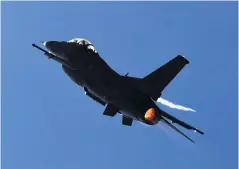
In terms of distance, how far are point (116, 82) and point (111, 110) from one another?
2122 millimetres

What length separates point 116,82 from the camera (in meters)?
30.6

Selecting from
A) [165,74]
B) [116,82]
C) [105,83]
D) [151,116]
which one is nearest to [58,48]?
[105,83]

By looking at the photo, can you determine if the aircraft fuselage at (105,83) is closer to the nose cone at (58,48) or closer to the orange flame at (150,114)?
the orange flame at (150,114)

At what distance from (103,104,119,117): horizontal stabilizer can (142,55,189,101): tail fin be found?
9.36ft

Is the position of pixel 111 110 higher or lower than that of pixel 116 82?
lower

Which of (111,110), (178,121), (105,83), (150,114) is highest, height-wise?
(105,83)

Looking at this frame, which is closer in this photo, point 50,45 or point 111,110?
point 111,110

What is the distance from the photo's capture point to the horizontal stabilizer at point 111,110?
31166mm

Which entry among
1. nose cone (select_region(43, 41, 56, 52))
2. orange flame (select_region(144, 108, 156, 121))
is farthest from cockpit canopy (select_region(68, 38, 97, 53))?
orange flame (select_region(144, 108, 156, 121))

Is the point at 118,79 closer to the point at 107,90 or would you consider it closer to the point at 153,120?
the point at 107,90

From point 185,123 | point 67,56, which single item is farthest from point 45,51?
point 185,123

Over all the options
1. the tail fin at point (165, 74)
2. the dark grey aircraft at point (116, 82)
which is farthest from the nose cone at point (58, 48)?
the tail fin at point (165, 74)

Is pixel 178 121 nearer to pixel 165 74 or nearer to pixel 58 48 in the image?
pixel 165 74

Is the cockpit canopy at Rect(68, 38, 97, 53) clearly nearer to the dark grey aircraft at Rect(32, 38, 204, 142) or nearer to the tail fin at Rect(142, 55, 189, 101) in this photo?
the dark grey aircraft at Rect(32, 38, 204, 142)
